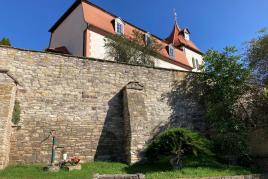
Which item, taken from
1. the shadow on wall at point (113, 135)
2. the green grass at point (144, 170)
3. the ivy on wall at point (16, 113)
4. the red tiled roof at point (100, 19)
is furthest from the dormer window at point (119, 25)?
the green grass at point (144, 170)

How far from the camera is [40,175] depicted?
317 inches

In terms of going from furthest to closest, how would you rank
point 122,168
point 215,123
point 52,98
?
1. point 215,123
2. point 52,98
3. point 122,168

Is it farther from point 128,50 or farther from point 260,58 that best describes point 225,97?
point 128,50

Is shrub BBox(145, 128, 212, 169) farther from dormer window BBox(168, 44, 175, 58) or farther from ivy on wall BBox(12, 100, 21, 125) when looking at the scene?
dormer window BBox(168, 44, 175, 58)

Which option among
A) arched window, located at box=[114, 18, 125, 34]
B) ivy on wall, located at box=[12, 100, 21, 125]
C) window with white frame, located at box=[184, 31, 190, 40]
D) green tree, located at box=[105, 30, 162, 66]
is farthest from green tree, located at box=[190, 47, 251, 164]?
window with white frame, located at box=[184, 31, 190, 40]

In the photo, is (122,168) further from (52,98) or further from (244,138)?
(244,138)

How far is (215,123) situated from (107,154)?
512cm

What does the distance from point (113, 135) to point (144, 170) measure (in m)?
2.37

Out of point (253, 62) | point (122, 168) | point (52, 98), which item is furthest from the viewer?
point (253, 62)

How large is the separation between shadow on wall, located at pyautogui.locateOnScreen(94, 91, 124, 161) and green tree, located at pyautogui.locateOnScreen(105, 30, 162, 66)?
5871 mm

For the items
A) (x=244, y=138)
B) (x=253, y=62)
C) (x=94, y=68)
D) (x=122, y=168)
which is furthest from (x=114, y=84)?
(x=253, y=62)

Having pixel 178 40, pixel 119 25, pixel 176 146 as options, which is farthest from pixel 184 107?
pixel 178 40

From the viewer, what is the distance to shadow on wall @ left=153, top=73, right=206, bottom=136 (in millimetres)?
12914

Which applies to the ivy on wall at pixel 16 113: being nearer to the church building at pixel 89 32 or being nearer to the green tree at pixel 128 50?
the church building at pixel 89 32
